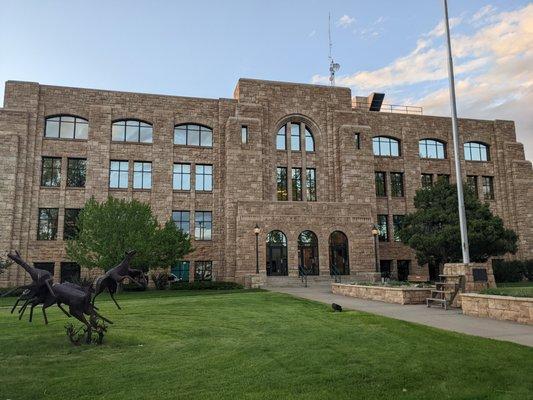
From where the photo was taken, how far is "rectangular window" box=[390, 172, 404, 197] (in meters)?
44.1

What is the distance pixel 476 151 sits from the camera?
155ft

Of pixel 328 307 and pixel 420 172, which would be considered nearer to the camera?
pixel 328 307

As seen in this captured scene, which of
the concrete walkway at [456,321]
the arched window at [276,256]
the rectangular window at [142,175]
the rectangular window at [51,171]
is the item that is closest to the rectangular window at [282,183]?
the arched window at [276,256]

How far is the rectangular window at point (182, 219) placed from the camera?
1526 inches

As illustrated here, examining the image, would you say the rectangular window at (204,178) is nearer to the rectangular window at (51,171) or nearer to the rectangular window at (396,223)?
the rectangular window at (51,171)

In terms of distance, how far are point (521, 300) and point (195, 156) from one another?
30.4m

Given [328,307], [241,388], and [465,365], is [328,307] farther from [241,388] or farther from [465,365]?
[241,388]

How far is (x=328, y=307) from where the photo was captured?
17.5m

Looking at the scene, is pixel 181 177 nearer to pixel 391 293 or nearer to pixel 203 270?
pixel 203 270

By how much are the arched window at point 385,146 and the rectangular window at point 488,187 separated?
10.0m

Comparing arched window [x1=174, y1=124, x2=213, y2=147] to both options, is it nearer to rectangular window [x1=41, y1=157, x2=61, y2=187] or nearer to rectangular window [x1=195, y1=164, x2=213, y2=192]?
rectangular window [x1=195, y1=164, x2=213, y2=192]

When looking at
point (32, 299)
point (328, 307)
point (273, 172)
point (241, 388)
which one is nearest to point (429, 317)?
point (328, 307)

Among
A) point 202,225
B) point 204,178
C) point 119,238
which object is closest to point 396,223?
point 202,225

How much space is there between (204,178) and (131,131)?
7147mm
